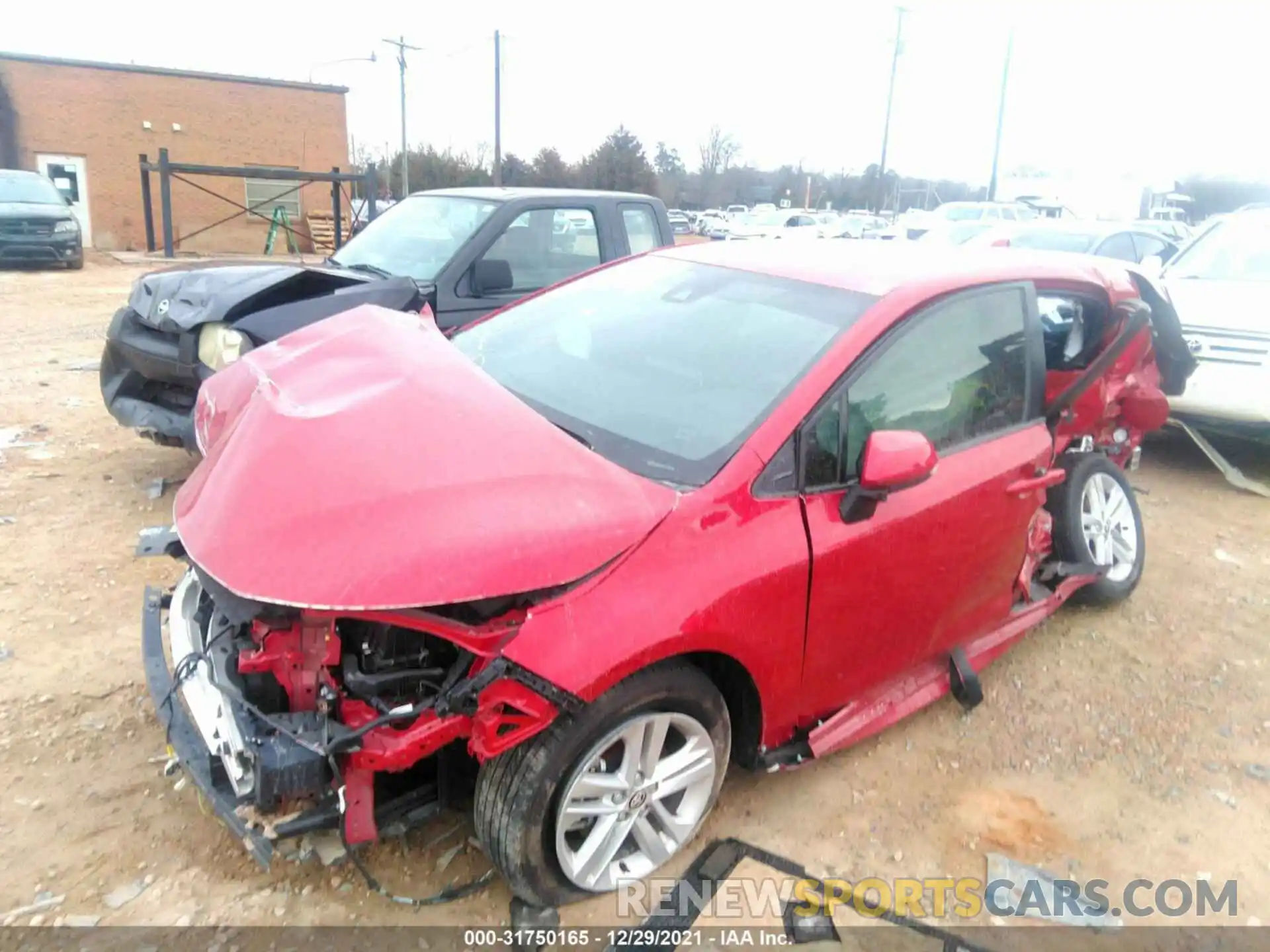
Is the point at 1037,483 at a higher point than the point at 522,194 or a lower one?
lower

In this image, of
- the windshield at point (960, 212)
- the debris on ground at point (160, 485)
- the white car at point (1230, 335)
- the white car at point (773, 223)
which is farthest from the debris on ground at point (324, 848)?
the white car at point (773, 223)

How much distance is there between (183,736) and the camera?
2.46 meters

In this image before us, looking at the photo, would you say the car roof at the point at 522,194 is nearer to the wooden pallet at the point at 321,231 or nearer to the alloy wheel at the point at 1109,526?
the alloy wheel at the point at 1109,526

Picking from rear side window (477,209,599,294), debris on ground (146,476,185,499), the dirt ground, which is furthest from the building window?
the dirt ground

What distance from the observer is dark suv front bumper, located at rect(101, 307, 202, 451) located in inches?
187

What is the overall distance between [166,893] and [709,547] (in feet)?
5.74

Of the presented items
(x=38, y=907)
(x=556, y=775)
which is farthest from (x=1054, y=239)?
(x=38, y=907)

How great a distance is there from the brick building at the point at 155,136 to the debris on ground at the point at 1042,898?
872 inches

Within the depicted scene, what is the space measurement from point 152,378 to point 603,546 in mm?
3745

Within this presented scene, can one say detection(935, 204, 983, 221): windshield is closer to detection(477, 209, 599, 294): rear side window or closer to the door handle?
detection(477, 209, 599, 294): rear side window

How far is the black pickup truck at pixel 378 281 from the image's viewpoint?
4.74m

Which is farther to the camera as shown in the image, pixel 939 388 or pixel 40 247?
pixel 40 247

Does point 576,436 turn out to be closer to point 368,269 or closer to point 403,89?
point 368,269

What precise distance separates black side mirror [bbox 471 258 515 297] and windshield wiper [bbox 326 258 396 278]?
1.64 feet
